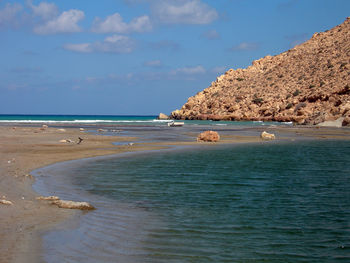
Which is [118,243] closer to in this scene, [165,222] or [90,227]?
[90,227]

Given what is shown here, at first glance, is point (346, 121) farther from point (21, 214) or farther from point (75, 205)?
point (21, 214)

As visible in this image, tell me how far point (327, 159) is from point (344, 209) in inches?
418

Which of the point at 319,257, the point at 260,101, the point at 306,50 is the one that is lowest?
the point at 319,257

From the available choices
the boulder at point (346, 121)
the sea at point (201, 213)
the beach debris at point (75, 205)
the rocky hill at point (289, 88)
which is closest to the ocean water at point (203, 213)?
the sea at point (201, 213)

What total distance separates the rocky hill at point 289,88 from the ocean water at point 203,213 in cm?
5042

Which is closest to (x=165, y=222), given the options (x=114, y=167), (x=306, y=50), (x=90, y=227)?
(x=90, y=227)

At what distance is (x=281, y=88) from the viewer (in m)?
97.8

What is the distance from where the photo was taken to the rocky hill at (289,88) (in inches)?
3061

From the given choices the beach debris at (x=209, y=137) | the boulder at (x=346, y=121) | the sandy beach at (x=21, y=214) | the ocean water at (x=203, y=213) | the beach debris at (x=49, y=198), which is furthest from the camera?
the boulder at (x=346, y=121)

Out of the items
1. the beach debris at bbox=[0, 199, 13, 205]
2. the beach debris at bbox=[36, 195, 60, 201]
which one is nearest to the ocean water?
the beach debris at bbox=[36, 195, 60, 201]

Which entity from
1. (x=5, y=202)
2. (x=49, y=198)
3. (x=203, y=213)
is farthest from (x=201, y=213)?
(x=5, y=202)

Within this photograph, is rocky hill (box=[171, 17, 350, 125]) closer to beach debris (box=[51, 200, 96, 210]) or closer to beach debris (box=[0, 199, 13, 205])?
beach debris (box=[51, 200, 96, 210])

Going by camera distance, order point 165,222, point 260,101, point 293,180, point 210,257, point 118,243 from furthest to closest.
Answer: point 260,101, point 293,180, point 165,222, point 118,243, point 210,257

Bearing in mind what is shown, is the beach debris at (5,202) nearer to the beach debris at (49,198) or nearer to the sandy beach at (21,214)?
the sandy beach at (21,214)
